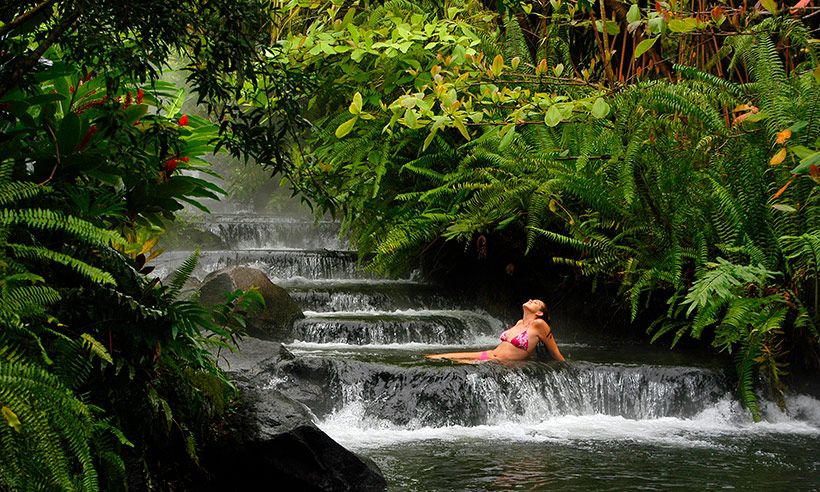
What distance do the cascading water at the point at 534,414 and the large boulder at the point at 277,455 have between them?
65cm

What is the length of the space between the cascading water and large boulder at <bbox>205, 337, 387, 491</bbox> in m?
0.65

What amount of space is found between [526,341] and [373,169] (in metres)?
2.97

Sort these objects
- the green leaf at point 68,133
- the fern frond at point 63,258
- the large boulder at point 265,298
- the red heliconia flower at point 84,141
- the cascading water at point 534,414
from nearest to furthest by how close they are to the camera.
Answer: the fern frond at point 63,258 < the green leaf at point 68,133 < the red heliconia flower at point 84,141 < the cascading water at point 534,414 < the large boulder at point 265,298

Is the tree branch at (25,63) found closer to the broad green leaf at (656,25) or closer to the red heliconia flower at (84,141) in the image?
the red heliconia flower at (84,141)

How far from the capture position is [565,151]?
8.25 metres

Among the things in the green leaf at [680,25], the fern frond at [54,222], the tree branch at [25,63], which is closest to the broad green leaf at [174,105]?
the tree branch at [25,63]

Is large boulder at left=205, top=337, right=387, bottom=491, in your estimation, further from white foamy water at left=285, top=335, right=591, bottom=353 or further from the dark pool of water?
white foamy water at left=285, top=335, right=591, bottom=353

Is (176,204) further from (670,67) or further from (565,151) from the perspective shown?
(670,67)

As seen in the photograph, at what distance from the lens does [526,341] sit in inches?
299

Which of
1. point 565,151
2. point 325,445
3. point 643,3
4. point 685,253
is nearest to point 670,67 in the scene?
point 643,3

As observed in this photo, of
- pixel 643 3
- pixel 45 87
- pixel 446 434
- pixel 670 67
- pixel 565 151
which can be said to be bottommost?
pixel 446 434

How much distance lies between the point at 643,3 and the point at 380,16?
2.65 meters

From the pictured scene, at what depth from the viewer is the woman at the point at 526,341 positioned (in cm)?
759

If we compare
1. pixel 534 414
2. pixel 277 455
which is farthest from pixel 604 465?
pixel 277 455
